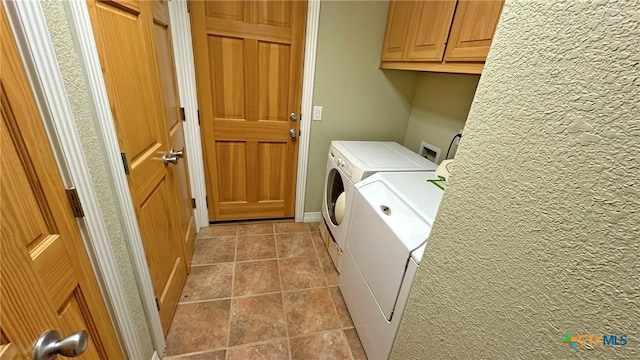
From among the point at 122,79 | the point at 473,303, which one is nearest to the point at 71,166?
the point at 122,79

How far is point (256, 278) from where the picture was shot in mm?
1855

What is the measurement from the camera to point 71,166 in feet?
2.13

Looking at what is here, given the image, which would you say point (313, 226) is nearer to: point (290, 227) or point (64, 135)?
point (290, 227)

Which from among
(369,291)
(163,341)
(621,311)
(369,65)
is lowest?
(163,341)

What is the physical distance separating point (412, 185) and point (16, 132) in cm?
142

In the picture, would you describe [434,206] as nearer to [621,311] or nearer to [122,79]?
[621,311]

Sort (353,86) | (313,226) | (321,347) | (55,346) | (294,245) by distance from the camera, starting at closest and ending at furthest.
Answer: (55,346) → (321,347) → (353,86) → (294,245) → (313,226)

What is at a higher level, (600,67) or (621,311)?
(600,67)

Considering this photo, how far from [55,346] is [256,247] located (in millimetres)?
1746

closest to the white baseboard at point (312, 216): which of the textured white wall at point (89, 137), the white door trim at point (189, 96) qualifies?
the white door trim at point (189, 96)

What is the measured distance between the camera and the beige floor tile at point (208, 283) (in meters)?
1.69

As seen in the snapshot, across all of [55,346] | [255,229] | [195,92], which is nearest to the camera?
[55,346]

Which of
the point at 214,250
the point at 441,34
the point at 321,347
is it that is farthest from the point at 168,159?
the point at 441,34

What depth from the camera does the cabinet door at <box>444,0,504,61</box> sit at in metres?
1.07
